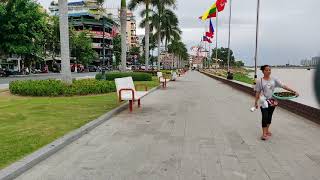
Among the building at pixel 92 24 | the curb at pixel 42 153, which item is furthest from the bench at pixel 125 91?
the building at pixel 92 24

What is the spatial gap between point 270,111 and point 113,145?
3.31m

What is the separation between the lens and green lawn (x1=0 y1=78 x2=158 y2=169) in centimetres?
658

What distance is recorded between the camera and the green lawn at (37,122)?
259 inches

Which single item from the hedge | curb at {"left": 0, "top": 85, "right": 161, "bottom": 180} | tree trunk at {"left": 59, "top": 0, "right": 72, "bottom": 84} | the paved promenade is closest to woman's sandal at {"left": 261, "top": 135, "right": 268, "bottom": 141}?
the paved promenade

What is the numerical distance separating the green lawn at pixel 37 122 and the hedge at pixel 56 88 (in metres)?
2.97

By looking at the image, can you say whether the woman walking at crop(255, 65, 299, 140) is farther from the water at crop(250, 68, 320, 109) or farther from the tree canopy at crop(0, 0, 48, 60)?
the tree canopy at crop(0, 0, 48, 60)

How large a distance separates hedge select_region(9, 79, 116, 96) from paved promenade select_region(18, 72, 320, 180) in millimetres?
6570

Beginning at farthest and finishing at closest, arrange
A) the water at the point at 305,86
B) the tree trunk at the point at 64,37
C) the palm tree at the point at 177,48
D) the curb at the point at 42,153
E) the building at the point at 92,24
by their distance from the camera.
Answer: the building at the point at 92,24, the palm tree at the point at 177,48, the tree trunk at the point at 64,37, the curb at the point at 42,153, the water at the point at 305,86

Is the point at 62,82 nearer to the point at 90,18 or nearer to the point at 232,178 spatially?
the point at 232,178

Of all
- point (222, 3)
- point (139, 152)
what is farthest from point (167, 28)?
point (139, 152)

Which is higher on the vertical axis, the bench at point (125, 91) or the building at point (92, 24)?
the building at point (92, 24)

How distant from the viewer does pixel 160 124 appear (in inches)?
404

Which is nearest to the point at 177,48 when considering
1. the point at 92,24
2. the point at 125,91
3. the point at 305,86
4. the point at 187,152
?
the point at 92,24

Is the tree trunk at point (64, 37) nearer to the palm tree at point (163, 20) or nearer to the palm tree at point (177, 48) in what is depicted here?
the palm tree at point (163, 20)
